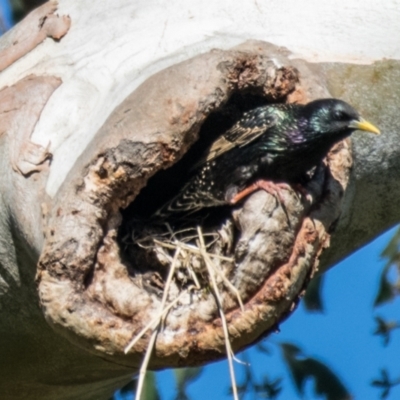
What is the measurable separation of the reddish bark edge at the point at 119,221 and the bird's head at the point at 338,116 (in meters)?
0.11

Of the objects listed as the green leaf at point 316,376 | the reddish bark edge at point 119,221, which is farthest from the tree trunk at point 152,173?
the green leaf at point 316,376

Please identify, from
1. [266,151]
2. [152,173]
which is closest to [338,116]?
[266,151]

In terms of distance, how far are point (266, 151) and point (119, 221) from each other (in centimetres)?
76

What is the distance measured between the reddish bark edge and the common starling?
0.13 meters

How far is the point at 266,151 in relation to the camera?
470 cm

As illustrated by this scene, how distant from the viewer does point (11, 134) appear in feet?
14.9

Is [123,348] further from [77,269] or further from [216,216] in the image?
[216,216]

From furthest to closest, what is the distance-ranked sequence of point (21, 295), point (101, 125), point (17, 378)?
1. point (17, 378)
2. point (21, 295)
3. point (101, 125)

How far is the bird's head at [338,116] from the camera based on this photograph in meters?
4.36

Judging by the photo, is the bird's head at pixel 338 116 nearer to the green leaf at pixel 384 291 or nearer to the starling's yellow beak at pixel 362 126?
the starling's yellow beak at pixel 362 126

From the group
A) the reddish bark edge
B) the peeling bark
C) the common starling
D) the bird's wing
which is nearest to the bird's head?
the common starling

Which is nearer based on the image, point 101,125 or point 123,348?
point 123,348

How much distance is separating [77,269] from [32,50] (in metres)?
1.29

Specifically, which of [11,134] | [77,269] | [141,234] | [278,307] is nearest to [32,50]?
[11,134]
